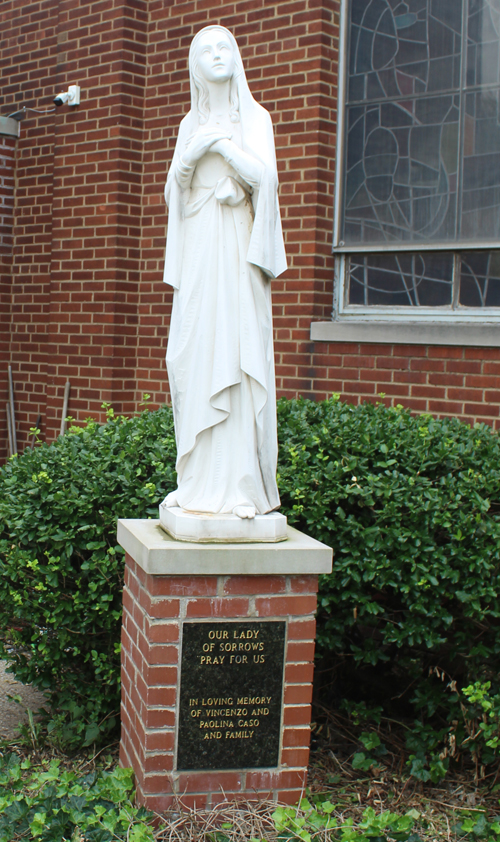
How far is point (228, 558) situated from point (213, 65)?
1.93m

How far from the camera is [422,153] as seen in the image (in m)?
6.27

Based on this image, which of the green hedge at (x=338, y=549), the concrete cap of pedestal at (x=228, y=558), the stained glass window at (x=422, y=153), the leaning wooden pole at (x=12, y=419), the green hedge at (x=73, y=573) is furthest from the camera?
the leaning wooden pole at (x=12, y=419)

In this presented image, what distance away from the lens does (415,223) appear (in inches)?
248

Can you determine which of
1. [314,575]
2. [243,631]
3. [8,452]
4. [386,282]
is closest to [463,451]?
[314,575]

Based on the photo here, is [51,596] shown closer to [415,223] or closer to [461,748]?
[461,748]

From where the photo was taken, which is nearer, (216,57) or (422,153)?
(216,57)

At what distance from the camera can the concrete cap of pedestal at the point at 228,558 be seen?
3.43 metres

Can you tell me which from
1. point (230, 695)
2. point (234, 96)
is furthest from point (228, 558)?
point (234, 96)

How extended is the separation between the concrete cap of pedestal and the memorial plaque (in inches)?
9.3

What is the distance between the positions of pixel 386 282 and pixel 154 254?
7.13 feet

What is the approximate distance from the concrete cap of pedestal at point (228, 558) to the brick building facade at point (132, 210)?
8.52 ft

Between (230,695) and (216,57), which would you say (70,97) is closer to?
(216,57)

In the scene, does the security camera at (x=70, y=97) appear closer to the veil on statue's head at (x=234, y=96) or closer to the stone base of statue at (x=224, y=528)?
the veil on statue's head at (x=234, y=96)

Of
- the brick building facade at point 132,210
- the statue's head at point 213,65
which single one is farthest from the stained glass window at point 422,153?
the statue's head at point 213,65
